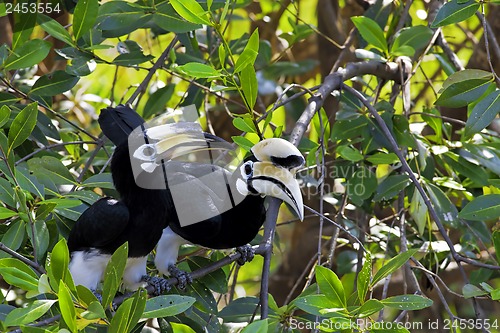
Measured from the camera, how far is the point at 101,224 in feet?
5.65

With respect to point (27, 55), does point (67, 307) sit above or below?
below

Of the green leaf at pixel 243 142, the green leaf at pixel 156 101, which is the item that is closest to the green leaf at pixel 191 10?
the green leaf at pixel 243 142

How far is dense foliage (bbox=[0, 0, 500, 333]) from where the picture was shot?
1.35m

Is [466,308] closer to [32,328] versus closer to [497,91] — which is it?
[497,91]

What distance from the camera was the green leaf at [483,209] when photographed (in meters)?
1.59

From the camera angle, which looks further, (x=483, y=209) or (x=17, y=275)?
(x=483, y=209)

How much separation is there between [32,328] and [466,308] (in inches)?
98.2

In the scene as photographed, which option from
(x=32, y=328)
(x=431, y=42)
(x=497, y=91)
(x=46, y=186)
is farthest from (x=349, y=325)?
(x=431, y=42)

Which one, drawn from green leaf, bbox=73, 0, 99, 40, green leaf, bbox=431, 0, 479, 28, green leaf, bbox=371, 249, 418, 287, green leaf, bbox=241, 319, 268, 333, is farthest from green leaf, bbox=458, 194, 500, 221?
green leaf, bbox=73, 0, 99, 40

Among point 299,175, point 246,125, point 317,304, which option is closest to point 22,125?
point 246,125

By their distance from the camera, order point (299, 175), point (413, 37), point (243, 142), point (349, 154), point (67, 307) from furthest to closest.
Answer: point (299, 175), point (413, 37), point (349, 154), point (243, 142), point (67, 307)

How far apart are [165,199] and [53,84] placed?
47 centimetres

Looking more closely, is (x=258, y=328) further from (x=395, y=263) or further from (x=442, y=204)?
(x=442, y=204)

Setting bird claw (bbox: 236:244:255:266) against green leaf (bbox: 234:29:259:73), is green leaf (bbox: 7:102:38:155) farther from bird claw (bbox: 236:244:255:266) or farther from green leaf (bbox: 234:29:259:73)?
bird claw (bbox: 236:244:255:266)
